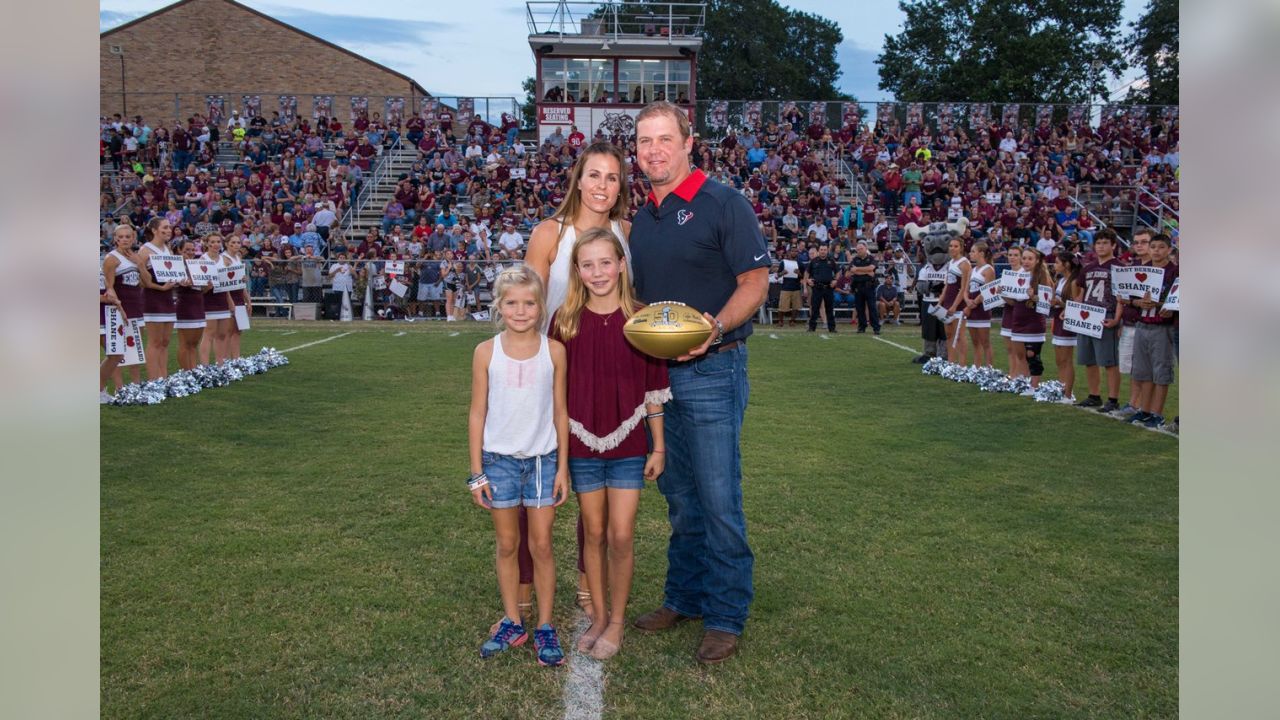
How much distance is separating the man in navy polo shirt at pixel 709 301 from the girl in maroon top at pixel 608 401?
12 centimetres

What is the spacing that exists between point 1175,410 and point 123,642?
10.3 metres

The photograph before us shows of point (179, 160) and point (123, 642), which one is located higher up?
point (179, 160)

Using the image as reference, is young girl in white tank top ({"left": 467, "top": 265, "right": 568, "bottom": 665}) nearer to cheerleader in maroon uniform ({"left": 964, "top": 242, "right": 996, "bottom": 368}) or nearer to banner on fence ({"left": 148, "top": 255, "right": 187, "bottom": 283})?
banner on fence ({"left": 148, "top": 255, "right": 187, "bottom": 283})

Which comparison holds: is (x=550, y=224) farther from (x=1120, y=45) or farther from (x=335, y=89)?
(x=1120, y=45)

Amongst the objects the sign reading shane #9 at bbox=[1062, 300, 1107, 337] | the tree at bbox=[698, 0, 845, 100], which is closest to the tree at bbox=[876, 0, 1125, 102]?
the tree at bbox=[698, 0, 845, 100]

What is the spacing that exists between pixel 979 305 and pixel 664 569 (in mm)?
9644

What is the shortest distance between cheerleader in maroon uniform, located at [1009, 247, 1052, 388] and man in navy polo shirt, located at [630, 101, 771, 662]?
9062mm

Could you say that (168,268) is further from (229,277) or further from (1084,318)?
(1084,318)

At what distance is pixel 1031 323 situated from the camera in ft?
40.7

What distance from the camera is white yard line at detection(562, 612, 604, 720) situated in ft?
11.5
